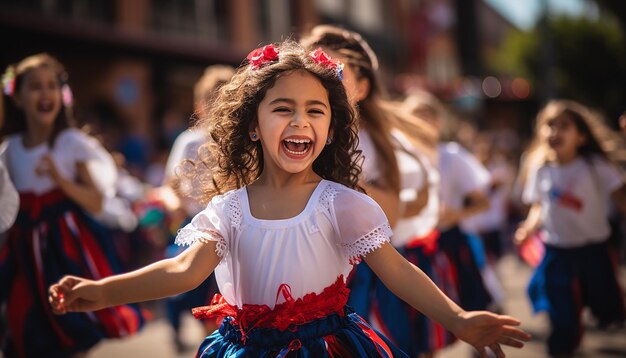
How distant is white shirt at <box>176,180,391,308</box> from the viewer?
2.96 meters

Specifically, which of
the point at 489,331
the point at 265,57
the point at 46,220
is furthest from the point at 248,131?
the point at 46,220

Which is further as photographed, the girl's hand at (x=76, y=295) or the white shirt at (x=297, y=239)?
the white shirt at (x=297, y=239)

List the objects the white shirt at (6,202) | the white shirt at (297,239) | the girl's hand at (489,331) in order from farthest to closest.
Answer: the white shirt at (6,202) < the white shirt at (297,239) < the girl's hand at (489,331)

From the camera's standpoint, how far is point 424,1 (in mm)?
39156

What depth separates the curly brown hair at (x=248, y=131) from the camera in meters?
3.17

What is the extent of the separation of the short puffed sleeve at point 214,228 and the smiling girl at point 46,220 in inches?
86.5

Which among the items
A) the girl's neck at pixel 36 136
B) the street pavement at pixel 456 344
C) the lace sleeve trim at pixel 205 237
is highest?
the girl's neck at pixel 36 136

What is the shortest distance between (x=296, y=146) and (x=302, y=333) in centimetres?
67

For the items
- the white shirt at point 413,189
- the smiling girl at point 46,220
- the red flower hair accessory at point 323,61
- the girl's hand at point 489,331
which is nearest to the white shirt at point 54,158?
the smiling girl at point 46,220

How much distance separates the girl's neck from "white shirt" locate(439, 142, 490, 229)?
297 cm

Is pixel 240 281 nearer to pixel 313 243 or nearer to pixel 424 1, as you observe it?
pixel 313 243

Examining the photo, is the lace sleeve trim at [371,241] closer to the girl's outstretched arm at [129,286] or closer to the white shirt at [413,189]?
the girl's outstretched arm at [129,286]

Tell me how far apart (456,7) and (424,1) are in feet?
21.7

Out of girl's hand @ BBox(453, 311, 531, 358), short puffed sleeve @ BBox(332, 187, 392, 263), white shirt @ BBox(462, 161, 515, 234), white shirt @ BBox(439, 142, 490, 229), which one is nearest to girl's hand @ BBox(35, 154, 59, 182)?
short puffed sleeve @ BBox(332, 187, 392, 263)
